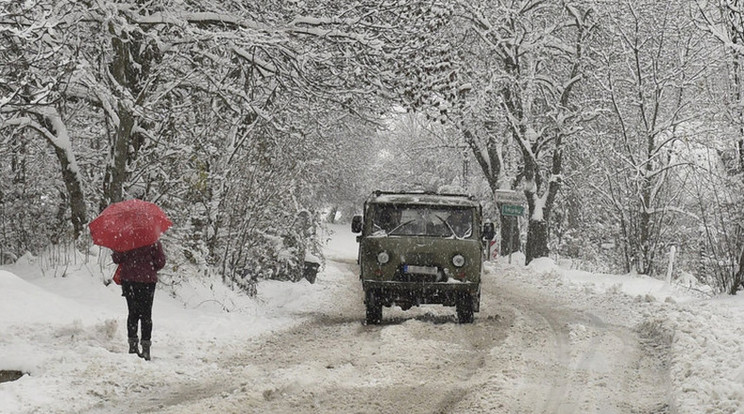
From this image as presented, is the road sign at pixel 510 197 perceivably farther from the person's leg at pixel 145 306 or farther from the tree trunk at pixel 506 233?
the person's leg at pixel 145 306

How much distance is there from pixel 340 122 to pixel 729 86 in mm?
8128

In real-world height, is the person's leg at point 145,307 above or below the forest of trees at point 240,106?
below

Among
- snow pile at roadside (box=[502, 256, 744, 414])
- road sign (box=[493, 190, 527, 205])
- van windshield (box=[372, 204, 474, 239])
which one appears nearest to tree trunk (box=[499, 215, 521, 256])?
road sign (box=[493, 190, 527, 205])

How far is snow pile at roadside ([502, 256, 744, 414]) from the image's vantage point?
277 inches

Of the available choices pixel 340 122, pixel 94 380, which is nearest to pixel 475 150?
pixel 340 122

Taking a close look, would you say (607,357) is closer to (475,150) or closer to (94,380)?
(94,380)

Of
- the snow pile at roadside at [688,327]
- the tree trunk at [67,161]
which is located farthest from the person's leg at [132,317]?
the snow pile at roadside at [688,327]

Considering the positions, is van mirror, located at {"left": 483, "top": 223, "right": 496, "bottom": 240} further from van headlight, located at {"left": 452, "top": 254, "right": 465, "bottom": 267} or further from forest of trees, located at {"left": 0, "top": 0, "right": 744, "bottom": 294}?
forest of trees, located at {"left": 0, "top": 0, "right": 744, "bottom": 294}

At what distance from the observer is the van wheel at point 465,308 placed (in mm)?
12266

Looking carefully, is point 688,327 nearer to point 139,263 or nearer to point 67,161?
point 139,263

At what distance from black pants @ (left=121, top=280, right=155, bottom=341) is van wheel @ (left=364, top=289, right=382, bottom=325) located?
4145 mm

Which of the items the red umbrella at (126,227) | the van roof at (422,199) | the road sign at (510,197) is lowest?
the red umbrella at (126,227)

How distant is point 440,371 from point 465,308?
12.7 feet

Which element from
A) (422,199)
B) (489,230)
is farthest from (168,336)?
(489,230)
